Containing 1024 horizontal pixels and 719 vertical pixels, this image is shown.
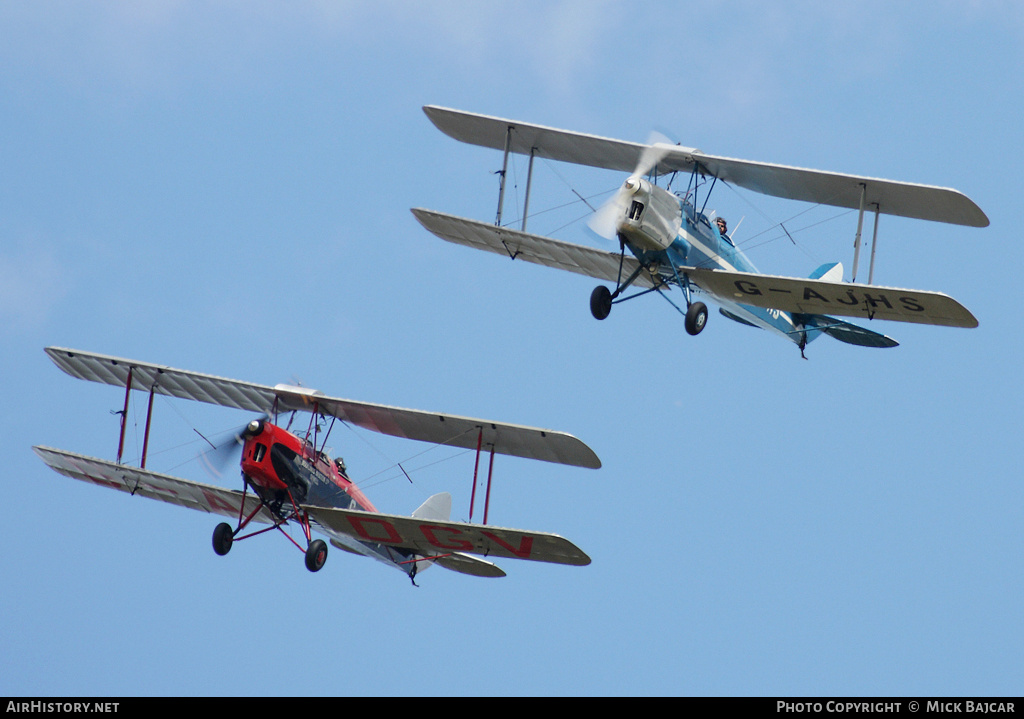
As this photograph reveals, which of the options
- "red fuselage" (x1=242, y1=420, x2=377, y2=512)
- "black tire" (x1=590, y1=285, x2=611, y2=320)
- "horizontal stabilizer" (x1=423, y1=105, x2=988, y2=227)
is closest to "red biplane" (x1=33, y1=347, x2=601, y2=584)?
"red fuselage" (x1=242, y1=420, x2=377, y2=512)

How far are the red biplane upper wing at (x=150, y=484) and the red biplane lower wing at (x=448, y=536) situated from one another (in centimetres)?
165

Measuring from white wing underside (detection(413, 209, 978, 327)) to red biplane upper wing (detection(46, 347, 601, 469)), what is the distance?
2.75 metres

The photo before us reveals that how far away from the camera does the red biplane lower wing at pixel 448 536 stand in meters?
22.3

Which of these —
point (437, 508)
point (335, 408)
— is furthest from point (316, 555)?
point (437, 508)

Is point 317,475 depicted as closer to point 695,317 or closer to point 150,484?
point 150,484

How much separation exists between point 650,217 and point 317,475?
5233 millimetres

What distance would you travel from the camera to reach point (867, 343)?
25.0 metres

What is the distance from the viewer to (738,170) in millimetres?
23906

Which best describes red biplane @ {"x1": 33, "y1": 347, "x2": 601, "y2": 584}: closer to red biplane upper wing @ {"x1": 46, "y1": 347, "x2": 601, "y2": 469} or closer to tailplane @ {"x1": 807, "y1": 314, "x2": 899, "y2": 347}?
red biplane upper wing @ {"x1": 46, "y1": 347, "x2": 601, "y2": 469}
